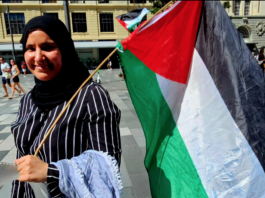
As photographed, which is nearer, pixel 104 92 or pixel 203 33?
pixel 104 92

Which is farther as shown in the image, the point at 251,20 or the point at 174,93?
the point at 251,20

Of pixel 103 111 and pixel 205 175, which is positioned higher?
pixel 103 111

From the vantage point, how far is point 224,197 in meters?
1.33

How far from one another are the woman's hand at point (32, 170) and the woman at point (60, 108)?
4.0 inches

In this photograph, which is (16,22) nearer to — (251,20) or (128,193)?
(128,193)

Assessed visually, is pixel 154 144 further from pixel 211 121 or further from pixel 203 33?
pixel 203 33

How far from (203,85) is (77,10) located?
29.3 metres

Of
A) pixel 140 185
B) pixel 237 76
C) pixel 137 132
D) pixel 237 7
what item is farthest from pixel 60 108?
pixel 237 7

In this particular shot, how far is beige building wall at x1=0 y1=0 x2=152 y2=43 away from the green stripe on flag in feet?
85.6

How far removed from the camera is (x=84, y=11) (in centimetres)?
2769

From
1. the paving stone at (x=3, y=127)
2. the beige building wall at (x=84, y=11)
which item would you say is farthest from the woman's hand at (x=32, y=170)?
the beige building wall at (x=84, y=11)

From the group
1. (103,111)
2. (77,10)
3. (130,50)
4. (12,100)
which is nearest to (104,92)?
(103,111)

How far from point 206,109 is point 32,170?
1048mm

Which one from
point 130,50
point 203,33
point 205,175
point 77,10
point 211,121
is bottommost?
point 205,175
